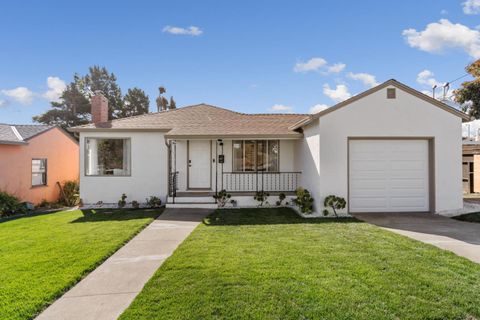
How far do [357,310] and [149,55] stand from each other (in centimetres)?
1796

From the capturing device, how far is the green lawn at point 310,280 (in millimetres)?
3131

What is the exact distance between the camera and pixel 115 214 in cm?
934

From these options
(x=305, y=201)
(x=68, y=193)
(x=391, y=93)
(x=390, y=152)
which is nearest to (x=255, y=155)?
(x=305, y=201)

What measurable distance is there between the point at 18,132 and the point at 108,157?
5.19 m

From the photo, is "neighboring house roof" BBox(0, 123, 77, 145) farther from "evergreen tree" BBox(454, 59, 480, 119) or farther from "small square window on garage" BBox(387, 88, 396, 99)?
"evergreen tree" BBox(454, 59, 480, 119)

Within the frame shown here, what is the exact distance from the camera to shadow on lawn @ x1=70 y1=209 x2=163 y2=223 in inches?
336

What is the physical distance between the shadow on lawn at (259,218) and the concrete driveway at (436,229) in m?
0.96

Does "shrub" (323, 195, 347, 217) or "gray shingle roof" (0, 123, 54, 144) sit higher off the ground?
"gray shingle roof" (0, 123, 54, 144)

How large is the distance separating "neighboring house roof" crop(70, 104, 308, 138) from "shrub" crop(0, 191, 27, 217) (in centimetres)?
328

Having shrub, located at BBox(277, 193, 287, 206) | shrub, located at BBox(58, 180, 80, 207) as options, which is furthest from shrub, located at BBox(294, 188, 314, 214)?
shrub, located at BBox(58, 180, 80, 207)

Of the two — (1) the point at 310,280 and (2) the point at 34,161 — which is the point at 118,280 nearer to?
(1) the point at 310,280

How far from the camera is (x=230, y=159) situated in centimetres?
1175

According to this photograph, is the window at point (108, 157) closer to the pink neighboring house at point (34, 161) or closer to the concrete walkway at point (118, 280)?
the pink neighboring house at point (34, 161)

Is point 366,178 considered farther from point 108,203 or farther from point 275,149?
point 108,203
